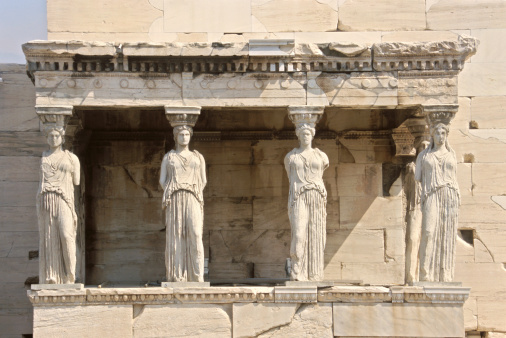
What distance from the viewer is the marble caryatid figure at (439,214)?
16.5 metres

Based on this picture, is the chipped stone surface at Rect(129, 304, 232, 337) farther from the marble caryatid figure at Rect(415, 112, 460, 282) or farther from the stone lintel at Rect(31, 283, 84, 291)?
the marble caryatid figure at Rect(415, 112, 460, 282)

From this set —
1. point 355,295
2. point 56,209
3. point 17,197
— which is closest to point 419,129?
point 355,295

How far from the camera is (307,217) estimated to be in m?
16.5

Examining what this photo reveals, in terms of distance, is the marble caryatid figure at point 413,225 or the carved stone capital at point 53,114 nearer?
the carved stone capital at point 53,114

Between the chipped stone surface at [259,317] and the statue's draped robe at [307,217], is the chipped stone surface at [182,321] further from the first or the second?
the statue's draped robe at [307,217]

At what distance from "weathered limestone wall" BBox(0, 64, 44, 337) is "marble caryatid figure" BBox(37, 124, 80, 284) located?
2.53m

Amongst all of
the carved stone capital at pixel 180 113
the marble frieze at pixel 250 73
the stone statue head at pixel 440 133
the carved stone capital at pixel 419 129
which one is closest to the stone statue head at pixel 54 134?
the marble frieze at pixel 250 73

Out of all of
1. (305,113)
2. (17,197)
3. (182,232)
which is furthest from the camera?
(17,197)

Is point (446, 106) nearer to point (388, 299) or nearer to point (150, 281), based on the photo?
point (388, 299)

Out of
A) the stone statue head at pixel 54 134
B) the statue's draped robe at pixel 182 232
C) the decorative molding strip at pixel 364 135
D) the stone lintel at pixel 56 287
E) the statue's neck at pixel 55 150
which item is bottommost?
the stone lintel at pixel 56 287

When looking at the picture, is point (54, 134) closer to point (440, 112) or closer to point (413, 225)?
point (440, 112)

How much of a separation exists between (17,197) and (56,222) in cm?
281

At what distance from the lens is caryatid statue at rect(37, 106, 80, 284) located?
53.7 ft

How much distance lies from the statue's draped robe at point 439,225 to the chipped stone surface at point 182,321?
2.51 m
